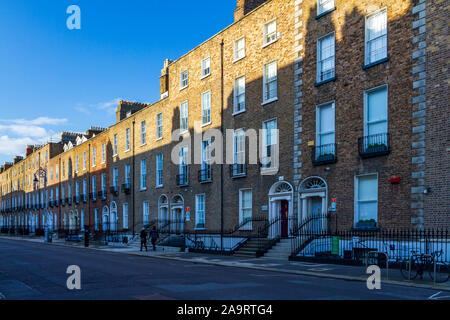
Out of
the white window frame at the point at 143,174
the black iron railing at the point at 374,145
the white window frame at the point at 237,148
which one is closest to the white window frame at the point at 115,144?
the white window frame at the point at 143,174

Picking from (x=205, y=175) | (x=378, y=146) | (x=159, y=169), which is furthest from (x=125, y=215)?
(x=378, y=146)

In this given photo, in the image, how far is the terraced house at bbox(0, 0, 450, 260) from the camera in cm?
1827

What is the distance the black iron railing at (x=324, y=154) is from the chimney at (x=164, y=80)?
1867 centimetres

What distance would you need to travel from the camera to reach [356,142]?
811 inches

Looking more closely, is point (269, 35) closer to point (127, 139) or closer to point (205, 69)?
point (205, 69)

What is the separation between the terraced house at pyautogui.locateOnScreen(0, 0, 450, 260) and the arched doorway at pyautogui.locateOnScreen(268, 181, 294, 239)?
0.19ft

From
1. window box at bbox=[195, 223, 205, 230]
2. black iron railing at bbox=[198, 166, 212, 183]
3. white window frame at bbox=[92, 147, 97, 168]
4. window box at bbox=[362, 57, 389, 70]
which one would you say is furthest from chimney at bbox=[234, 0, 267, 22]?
white window frame at bbox=[92, 147, 97, 168]

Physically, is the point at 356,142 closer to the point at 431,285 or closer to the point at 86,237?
the point at 431,285

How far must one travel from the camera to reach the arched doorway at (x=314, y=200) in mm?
22109

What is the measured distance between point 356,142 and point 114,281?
40.3 feet

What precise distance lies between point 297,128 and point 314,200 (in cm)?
375

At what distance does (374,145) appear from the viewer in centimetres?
1972

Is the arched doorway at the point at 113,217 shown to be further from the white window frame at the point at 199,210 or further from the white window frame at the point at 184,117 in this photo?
the white window frame at the point at 199,210
